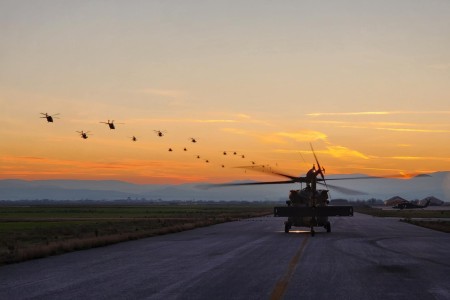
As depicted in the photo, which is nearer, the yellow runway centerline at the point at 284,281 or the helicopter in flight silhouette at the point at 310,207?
the yellow runway centerline at the point at 284,281

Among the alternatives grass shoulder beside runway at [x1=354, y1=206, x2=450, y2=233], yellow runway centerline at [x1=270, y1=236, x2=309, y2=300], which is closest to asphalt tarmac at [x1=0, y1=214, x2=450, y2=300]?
yellow runway centerline at [x1=270, y1=236, x2=309, y2=300]

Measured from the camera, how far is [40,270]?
1758cm

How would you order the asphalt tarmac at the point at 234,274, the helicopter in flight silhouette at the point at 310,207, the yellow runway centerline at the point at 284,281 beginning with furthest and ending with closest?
the helicopter in flight silhouette at the point at 310,207 < the asphalt tarmac at the point at 234,274 < the yellow runway centerline at the point at 284,281

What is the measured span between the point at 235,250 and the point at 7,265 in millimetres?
9254

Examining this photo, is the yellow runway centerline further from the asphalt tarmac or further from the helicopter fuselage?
the helicopter fuselage

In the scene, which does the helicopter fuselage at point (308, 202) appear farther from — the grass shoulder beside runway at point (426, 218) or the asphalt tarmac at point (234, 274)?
the asphalt tarmac at point (234, 274)

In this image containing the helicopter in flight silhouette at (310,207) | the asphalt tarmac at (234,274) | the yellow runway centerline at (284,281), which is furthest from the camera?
the helicopter in flight silhouette at (310,207)

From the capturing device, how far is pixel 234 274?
16062mm

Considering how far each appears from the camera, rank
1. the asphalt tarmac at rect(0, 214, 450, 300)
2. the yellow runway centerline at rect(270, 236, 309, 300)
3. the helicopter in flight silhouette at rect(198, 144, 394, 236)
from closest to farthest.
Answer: the yellow runway centerline at rect(270, 236, 309, 300) → the asphalt tarmac at rect(0, 214, 450, 300) → the helicopter in flight silhouette at rect(198, 144, 394, 236)

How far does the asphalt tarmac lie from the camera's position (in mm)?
12570

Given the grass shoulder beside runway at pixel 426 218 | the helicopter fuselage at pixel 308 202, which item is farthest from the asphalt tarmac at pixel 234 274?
the grass shoulder beside runway at pixel 426 218

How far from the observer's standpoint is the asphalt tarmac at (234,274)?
41.2ft

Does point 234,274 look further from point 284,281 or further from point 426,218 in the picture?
point 426,218

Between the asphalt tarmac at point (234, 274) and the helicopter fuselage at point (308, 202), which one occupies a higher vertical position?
the helicopter fuselage at point (308, 202)
